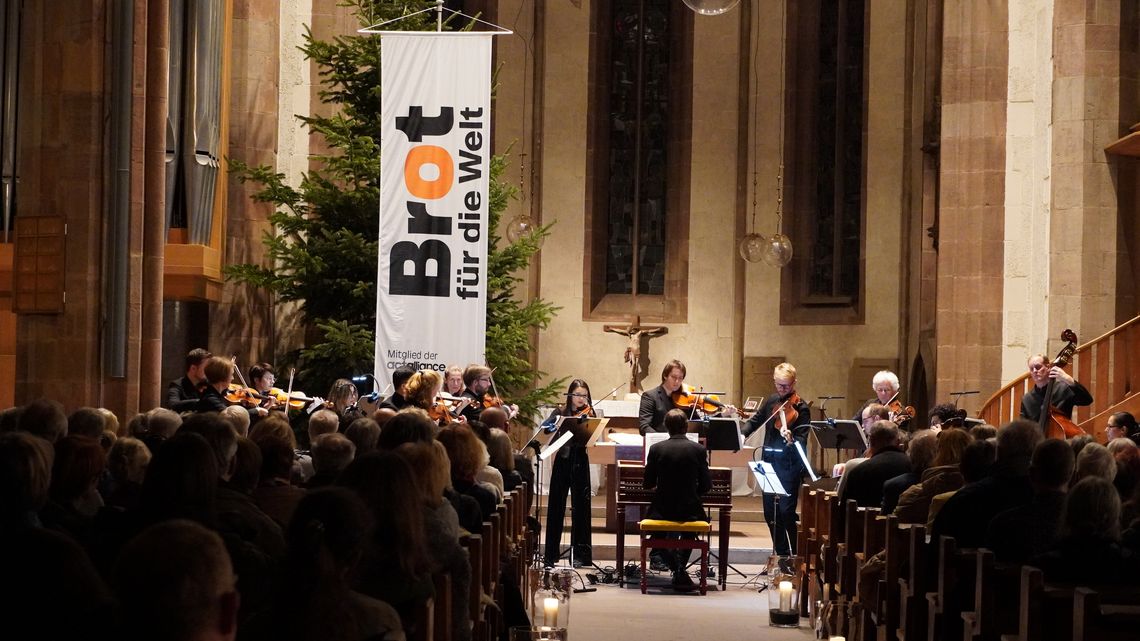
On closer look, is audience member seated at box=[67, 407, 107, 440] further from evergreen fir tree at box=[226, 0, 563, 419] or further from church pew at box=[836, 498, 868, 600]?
evergreen fir tree at box=[226, 0, 563, 419]

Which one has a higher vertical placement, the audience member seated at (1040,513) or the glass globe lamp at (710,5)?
the glass globe lamp at (710,5)

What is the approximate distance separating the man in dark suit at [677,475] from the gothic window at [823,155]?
965 centimetres

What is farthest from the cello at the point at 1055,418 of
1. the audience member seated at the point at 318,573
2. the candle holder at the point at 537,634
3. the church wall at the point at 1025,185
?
the audience member seated at the point at 318,573

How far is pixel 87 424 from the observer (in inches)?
237

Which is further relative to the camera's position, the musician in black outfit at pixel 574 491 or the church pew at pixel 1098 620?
the musician in black outfit at pixel 574 491

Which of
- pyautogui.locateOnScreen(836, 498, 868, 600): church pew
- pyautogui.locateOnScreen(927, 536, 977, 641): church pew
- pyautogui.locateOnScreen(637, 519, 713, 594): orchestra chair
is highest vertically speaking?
pyautogui.locateOnScreen(927, 536, 977, 641): church pew

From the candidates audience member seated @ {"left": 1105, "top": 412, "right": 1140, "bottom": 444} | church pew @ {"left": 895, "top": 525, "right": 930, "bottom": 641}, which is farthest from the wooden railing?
church pew @ {"left": 895, "top": 525, "right": 930, "bottom": 641}

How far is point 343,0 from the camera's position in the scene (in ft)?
51.4

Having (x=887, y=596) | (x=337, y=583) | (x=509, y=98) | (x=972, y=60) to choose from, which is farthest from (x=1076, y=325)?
(x=337, y=583)

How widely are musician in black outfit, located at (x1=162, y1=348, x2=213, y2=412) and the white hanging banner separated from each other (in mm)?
1640

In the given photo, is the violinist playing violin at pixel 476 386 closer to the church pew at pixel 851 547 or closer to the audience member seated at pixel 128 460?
the church pew at pixel 851 547

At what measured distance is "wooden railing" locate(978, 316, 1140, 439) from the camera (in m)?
12.0

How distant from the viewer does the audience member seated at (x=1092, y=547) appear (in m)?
4.61

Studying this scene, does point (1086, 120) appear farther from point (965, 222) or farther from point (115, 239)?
point (115, 239)
